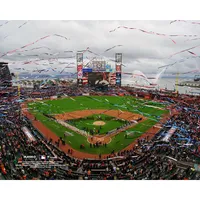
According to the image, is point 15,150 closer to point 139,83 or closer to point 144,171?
point 144,171

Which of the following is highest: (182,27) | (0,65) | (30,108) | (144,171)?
(182,27)

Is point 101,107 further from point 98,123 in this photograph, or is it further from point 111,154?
Result: point 111,154

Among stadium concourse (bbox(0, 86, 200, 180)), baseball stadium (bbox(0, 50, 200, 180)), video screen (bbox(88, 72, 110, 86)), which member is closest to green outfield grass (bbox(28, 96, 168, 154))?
baseball stadium (bbox(0, 50, 200, 180))

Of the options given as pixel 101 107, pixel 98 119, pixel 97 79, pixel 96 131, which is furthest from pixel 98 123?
pixel 97 79

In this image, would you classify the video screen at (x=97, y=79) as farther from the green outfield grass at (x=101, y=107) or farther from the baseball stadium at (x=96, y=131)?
the green outfield grass at (x=101, y=107)

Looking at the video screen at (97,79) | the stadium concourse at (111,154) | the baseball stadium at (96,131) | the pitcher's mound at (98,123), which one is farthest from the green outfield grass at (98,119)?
the video screen at (97,79)

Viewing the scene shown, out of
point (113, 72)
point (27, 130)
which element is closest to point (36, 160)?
point (27, 130)

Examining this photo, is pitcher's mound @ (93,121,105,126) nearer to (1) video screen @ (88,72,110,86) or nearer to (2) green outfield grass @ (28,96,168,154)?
(2) green outfield grass @ (28,96,168,154)
